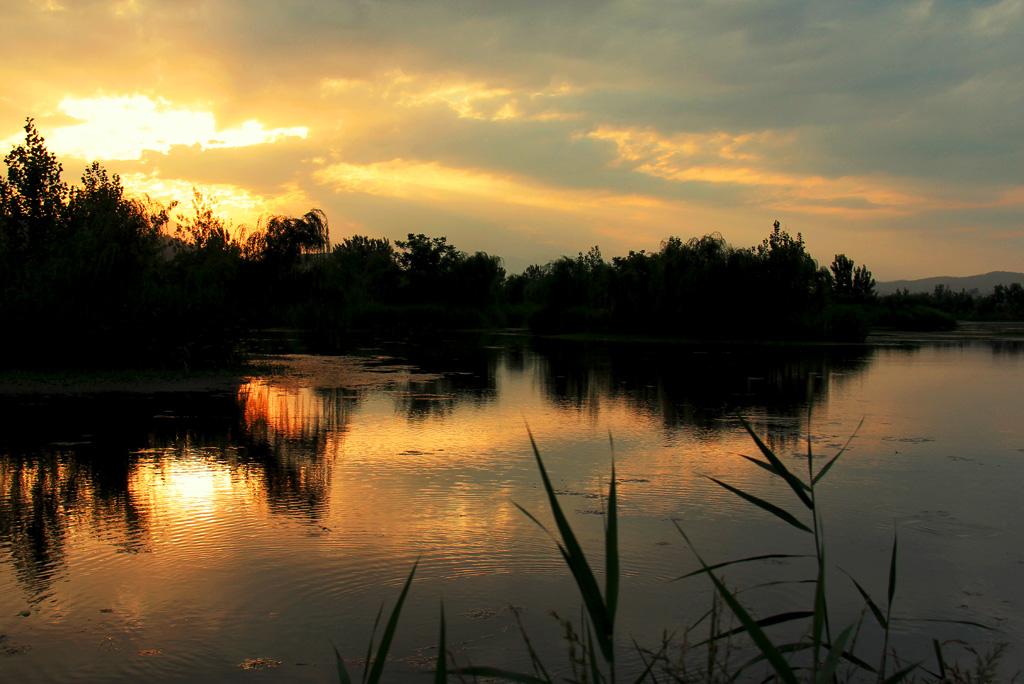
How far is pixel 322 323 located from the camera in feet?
143

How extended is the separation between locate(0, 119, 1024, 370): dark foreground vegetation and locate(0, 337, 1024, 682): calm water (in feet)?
18.9

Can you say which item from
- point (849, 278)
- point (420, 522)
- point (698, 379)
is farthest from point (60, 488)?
point (849, 278)

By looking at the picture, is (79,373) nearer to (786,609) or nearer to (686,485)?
(686,485)

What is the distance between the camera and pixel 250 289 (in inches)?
1356

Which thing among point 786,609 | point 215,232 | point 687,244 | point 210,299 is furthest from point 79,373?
point 687,244

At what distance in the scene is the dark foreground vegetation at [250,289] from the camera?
2108 cm

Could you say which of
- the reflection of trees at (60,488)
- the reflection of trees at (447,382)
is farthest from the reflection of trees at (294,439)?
the reflection of trees at (60,488)

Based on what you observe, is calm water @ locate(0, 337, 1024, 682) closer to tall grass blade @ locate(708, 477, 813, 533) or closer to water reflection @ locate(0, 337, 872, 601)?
water reflection @ locate(0, 337, 872, 601)

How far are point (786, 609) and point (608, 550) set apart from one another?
3785mm

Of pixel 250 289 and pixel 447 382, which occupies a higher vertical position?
pixel 250 289

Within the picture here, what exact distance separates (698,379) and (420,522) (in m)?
15.6

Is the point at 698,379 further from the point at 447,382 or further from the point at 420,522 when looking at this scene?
the point at 420,522

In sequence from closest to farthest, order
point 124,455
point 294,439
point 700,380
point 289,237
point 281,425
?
point 124,455, point 294,439, point 281,425, point 700,380, point 289,237

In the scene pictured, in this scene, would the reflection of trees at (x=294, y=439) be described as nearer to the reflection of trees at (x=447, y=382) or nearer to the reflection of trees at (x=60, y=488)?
the reflection of trees at (x=447, y=382)
